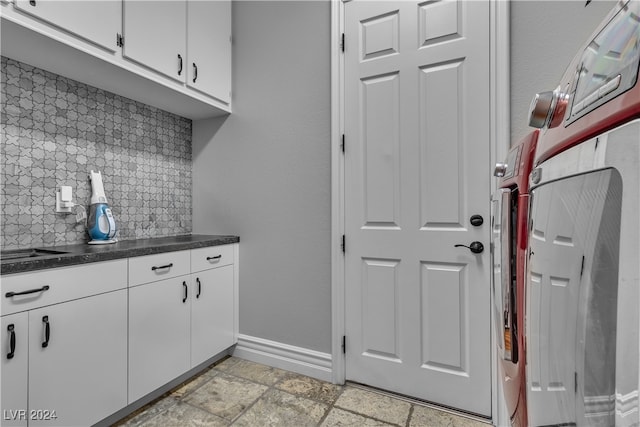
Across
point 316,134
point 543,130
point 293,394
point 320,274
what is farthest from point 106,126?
point 543,130

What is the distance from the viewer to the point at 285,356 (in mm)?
2125

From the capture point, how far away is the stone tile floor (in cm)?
158

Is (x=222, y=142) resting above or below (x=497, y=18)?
below

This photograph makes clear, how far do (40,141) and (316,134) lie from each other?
151 centimetres

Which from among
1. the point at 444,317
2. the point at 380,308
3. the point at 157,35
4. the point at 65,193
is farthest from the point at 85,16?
the point at 444,317

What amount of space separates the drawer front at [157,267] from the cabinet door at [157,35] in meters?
1.06

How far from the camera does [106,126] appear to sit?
6.48 ft

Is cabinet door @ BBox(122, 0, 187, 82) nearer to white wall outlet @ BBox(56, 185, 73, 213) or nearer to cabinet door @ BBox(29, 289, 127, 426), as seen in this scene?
white wall outlet @ BBox(56, 185, 73, 213)

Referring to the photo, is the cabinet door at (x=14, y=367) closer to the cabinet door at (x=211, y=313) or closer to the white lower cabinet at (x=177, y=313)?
the white lower cabinet at (x=177, y=313)

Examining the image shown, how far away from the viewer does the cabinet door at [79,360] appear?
1.24m

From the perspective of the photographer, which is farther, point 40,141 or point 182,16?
point 182,16

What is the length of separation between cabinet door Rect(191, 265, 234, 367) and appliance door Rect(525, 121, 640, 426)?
183 cm

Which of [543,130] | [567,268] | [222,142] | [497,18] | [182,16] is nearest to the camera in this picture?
[567,268]

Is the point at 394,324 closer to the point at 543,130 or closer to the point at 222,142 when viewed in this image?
the point at 543,130
